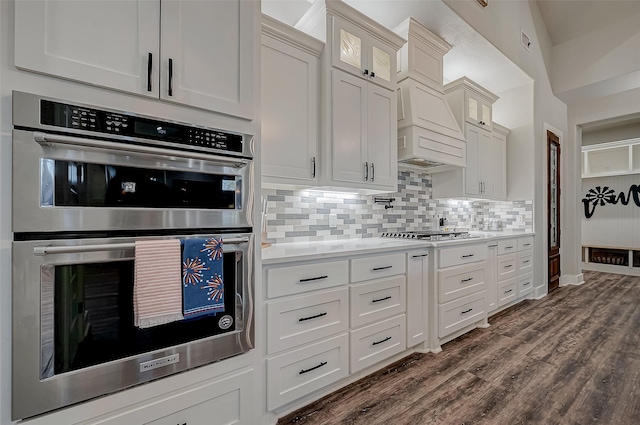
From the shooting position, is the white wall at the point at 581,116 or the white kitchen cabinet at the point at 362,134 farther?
the white wall at the point at 581,116

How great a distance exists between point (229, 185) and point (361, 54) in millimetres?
1641

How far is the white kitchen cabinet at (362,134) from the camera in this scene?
217 centimetres

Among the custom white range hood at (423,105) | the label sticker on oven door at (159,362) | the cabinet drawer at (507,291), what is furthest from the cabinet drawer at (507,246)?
the label sticker on oven door at (159,362)

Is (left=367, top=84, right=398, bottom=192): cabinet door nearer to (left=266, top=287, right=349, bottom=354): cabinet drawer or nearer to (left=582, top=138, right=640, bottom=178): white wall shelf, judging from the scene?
(left=266, top=287, right=349, bottom=354): cabinet drawer

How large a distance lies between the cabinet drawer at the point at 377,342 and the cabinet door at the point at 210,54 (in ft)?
5.14

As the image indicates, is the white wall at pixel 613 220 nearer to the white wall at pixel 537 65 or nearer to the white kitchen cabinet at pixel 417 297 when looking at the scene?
the white wall at pixel 537 65

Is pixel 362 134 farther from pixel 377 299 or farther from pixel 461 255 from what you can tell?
pixel 461 255

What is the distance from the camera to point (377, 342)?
2.08 meters

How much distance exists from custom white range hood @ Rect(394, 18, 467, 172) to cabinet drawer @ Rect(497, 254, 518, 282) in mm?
1327

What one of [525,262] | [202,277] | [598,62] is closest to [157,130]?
[202,277]

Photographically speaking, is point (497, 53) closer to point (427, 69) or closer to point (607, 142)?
point (427, 69)

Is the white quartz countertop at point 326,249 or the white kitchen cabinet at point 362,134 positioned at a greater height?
the white kitchen cabinet at point 362,134

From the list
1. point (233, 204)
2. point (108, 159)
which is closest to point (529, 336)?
point (233, 204)

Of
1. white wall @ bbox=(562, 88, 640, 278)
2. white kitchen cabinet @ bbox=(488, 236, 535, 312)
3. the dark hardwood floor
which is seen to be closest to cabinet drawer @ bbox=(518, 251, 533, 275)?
white kitchen cabinet @ bbox=(488, 236, 535, 312)
